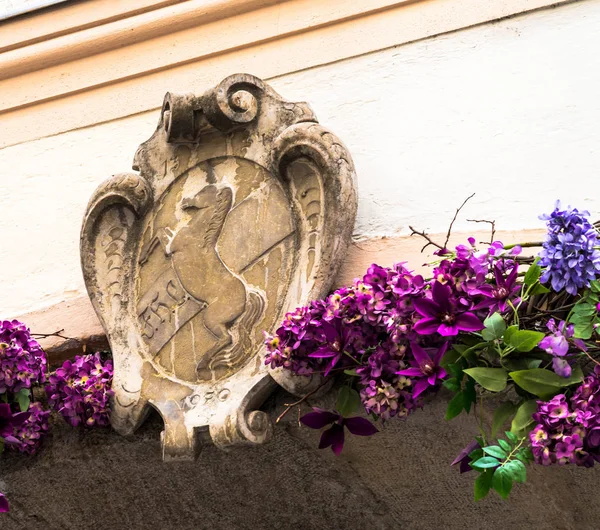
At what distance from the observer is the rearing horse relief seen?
3365mm

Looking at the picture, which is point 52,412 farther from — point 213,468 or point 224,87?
point 224,87

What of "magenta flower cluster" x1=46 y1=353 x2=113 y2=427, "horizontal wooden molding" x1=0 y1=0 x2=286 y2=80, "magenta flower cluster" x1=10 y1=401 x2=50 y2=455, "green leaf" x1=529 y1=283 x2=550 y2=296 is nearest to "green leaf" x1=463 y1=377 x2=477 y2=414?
"green leaf" x1=529 y1=283 x2=550 y2=296

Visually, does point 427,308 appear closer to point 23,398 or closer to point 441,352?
point 441,352

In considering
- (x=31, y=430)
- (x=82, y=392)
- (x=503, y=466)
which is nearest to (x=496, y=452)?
(x=503, y=466)

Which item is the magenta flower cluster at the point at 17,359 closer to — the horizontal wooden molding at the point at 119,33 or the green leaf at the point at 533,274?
the horizontal wooden molding at the point at 119,33

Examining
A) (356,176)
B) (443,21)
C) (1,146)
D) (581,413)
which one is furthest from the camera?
(1,146)

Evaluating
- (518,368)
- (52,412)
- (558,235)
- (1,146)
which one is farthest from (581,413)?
(1,146)

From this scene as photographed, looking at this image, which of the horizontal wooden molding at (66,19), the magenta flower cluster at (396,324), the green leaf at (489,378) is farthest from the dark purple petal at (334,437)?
the horizontal wooden molding at (66,19)

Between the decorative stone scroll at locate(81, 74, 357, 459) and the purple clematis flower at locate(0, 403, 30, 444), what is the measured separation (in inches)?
10.1

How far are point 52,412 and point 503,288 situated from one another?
1.32 m

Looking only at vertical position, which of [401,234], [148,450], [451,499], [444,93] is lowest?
[451,499]

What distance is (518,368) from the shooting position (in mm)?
2816

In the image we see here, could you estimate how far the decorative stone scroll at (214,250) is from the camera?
330 centimetres

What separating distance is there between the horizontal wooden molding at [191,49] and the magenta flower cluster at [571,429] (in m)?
1.39
